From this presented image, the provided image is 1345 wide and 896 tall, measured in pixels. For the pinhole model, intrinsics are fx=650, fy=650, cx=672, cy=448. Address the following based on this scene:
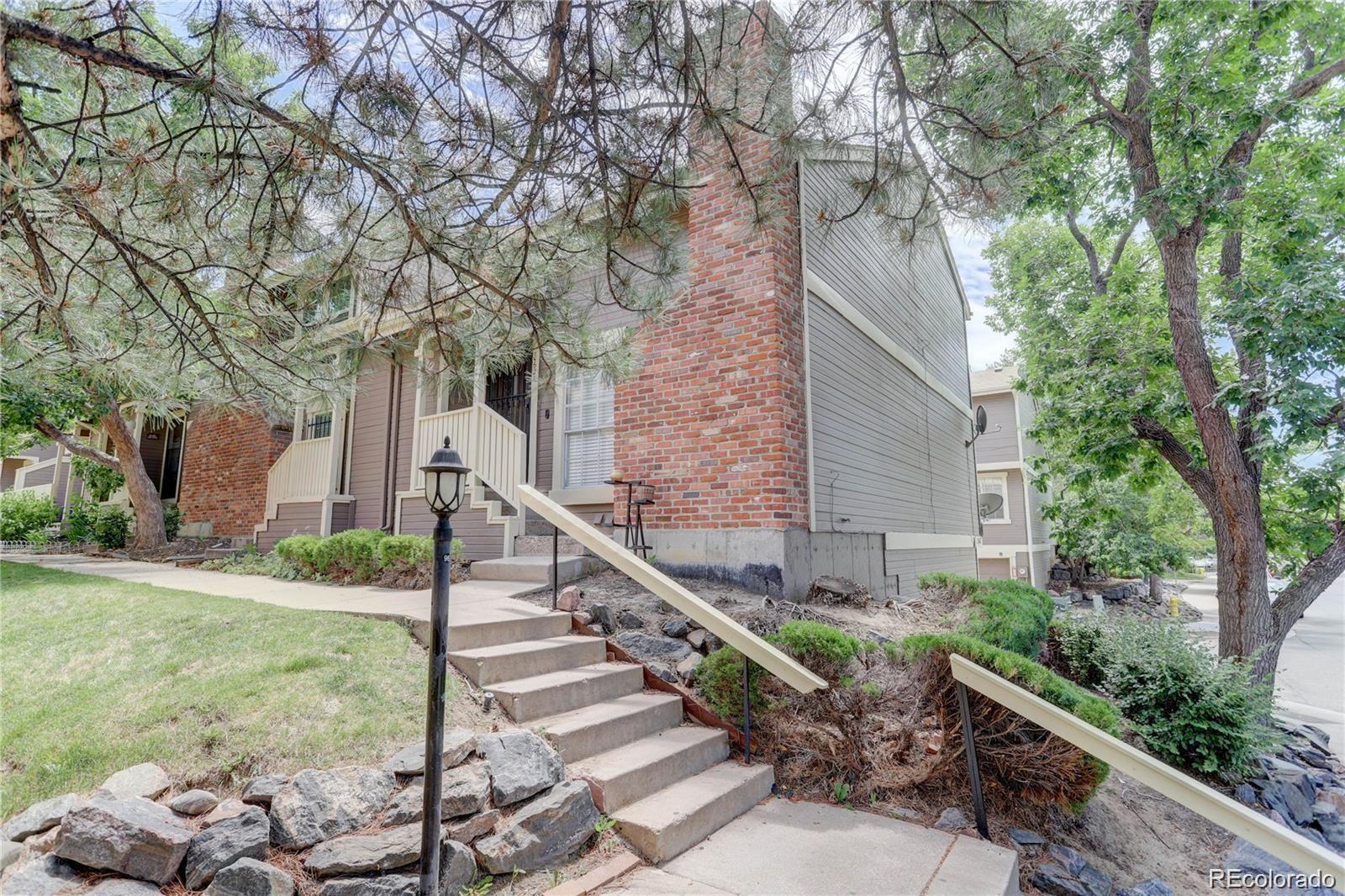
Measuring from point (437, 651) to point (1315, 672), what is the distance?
1680 cm

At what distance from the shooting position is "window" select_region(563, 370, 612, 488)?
7.66m

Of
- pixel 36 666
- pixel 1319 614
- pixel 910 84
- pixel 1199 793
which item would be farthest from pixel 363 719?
pixel 1319 614

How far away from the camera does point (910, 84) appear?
398cm

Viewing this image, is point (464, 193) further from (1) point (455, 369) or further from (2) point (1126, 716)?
(2) point (1126, 716)

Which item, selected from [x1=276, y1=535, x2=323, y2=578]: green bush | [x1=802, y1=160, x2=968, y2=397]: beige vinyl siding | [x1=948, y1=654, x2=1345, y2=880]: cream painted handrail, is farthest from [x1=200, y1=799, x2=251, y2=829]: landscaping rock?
[x1=276, y1=535, x2=323, y2=578]: green bush

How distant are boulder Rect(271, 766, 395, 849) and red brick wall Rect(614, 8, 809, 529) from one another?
3.95 metres

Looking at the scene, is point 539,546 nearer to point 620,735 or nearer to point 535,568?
point 535,568

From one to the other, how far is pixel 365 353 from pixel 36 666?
257 cm

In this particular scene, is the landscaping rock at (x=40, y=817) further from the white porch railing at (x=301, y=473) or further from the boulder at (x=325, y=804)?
the white porch railing at (x=301, y=473)

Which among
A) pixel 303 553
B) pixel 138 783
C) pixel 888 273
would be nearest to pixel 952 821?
pixel 138 783

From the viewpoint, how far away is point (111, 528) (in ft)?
39.9

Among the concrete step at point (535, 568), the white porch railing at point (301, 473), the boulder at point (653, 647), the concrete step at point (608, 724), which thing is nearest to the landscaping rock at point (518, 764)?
the concrete step at point (608, 724)

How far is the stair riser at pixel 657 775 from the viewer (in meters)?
3.09

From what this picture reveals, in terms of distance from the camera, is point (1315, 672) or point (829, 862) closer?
point (829, 862)
